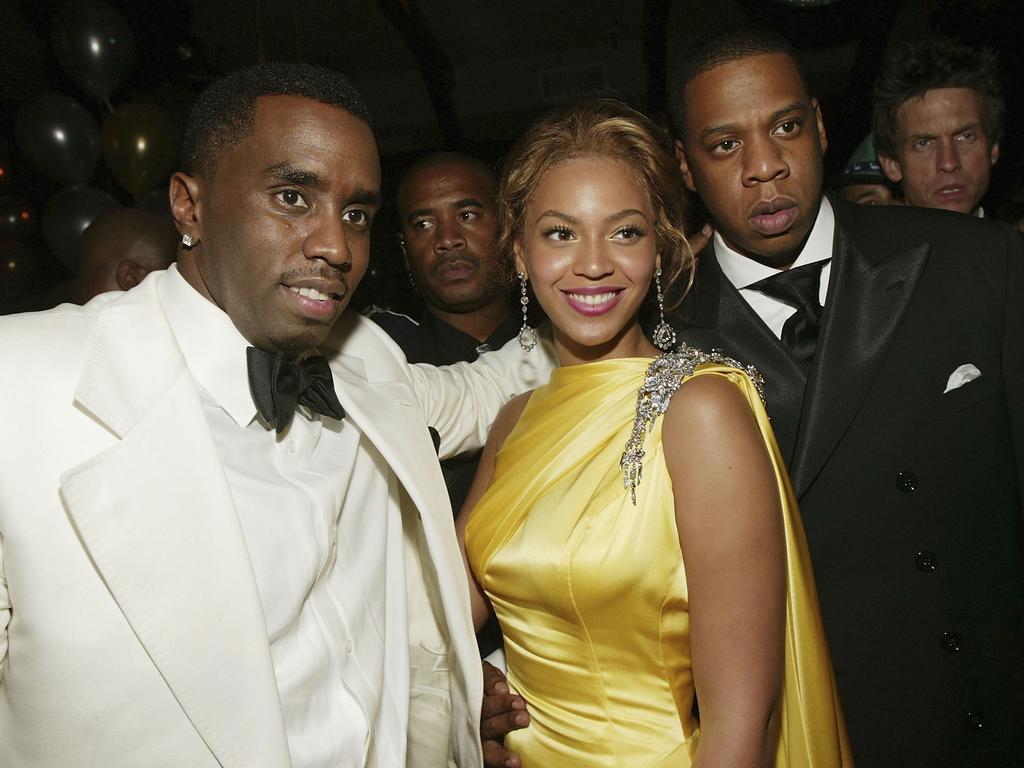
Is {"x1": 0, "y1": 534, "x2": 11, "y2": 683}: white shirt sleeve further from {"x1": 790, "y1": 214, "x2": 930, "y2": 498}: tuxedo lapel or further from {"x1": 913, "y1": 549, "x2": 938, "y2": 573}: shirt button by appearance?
{"x1": 913, "y1": 549, "x2": 938, "y2": 573}: shirt button

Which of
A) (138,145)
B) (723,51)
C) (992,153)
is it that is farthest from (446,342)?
(138,145)

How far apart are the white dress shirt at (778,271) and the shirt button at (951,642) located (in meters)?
0.76

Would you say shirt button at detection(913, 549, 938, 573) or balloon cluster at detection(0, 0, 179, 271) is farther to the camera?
balloon cluster at detection(0, 0, 179, 271)

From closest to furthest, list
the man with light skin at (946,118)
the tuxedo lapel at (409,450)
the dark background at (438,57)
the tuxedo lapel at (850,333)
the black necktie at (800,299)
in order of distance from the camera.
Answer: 1. the tuxedo lapel at (409,450)
2. the tuxedo lapel at (850,333)
3. the black necktie at (800,299)
4. the man with light skin at (946,118)
5. the dark background at (438,57)

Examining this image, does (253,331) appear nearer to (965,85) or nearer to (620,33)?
(965,85)

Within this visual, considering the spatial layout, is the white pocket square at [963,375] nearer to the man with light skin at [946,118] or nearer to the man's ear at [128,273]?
the man with light skin at [946,118]

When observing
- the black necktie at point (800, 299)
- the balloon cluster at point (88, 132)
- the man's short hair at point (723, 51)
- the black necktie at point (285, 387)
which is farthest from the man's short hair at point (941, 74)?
the balloon cluster at point (88, 132)

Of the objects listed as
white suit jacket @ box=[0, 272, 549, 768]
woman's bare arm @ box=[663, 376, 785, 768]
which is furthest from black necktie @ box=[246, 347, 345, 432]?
woman's bare arm @ box=[663, 376, 785, 768]

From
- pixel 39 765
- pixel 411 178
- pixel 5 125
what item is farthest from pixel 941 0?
pixel 5 125

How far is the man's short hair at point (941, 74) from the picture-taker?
8.97 ft

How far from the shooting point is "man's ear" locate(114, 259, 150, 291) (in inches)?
111

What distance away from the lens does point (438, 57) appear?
518 cm

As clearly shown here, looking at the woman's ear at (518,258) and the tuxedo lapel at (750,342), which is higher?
the woman's ear at (518,258)

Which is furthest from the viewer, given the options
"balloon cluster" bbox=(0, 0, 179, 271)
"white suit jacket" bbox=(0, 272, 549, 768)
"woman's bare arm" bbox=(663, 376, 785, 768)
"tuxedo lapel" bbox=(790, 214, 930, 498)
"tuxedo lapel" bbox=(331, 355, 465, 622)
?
"balloon cluster" bbox=(0, 0, 179, 271)
